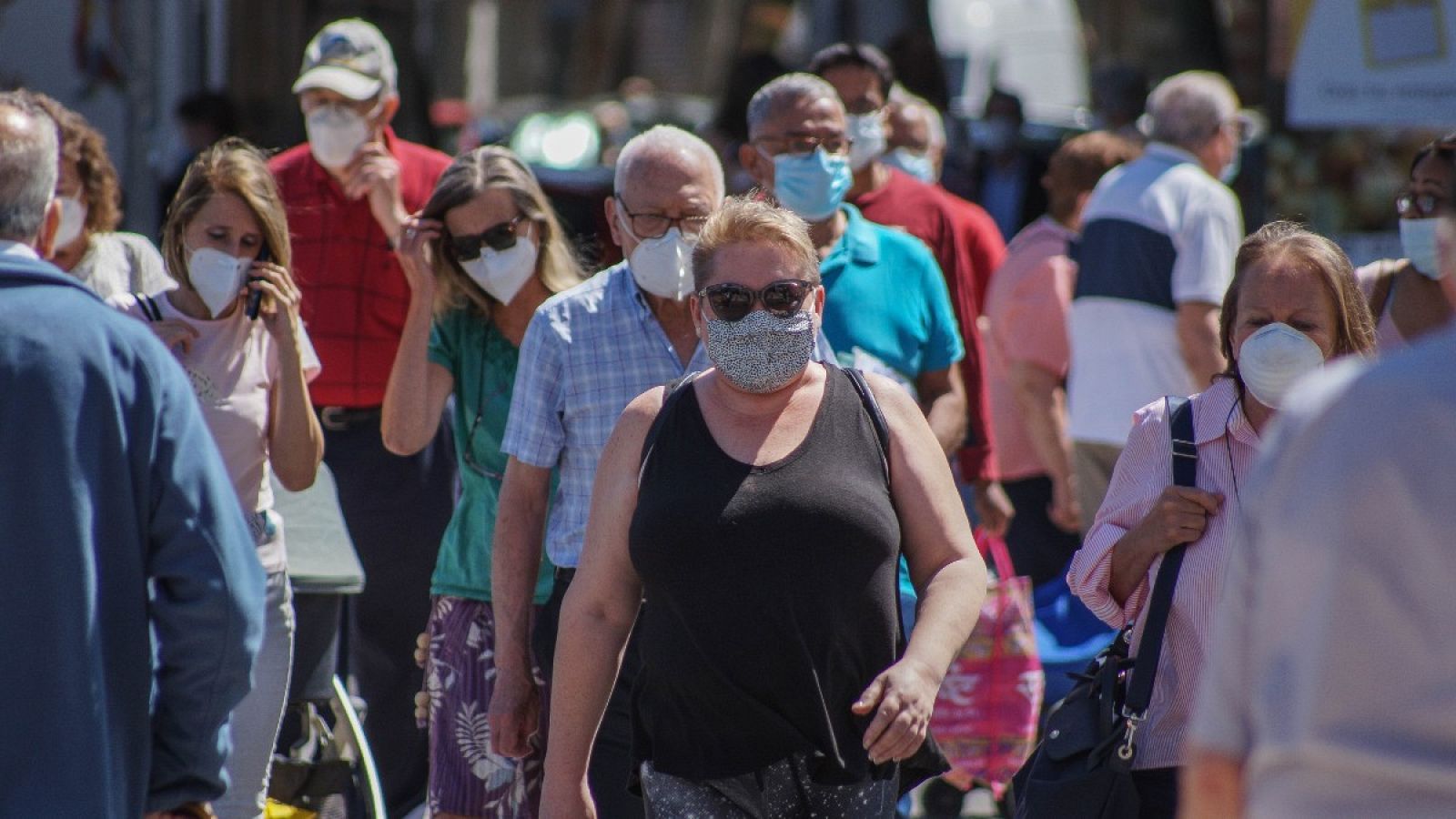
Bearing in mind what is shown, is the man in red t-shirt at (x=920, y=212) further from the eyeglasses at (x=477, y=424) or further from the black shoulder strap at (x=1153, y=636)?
the black shoulder strap at (x=1153, y=636)

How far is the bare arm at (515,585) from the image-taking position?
428 centimetres

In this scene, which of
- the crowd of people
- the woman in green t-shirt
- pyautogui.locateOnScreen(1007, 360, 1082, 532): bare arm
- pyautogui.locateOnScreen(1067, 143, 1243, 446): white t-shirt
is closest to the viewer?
the crowd of people

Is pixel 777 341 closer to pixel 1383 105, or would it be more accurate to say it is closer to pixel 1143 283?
pixel 1143 283

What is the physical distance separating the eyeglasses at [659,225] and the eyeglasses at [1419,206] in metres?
1.77

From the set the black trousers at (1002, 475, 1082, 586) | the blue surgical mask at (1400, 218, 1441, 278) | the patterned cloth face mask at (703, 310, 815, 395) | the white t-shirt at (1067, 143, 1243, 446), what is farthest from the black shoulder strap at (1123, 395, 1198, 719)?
the black trousers at (1002, 475, 1082, 586)

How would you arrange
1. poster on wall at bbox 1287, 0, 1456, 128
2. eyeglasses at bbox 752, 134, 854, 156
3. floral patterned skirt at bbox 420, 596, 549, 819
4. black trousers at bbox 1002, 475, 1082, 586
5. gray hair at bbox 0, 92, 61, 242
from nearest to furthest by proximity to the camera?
1. gray hair at bbox 0, 92, 61, 242
2. floral patterned skirt at bbox 420, 596, 549, 819
3. eyeglasses at bbox 752, 134, 854, 156
4. black trousers at bbox 1002, 475, 1082, 586
5. poster on wall at bbox 1287, 0, 1456, 128

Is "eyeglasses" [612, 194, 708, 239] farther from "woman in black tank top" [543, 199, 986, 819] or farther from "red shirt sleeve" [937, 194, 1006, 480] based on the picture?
"red shirt sleeve" [937, 194, 1006, 480]

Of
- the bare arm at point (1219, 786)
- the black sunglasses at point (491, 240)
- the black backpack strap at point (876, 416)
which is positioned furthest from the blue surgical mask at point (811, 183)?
the bare arm at point (1219, 786)

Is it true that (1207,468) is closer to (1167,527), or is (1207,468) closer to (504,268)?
(1167,527)

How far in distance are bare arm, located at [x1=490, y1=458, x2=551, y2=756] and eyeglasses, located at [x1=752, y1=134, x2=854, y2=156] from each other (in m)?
1.32

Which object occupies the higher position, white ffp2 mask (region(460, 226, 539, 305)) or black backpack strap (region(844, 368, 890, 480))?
white ffp2 mask (region(460, 226, 539, 305))

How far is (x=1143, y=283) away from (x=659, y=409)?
343cm

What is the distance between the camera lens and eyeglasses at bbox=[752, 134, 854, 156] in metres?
5.17

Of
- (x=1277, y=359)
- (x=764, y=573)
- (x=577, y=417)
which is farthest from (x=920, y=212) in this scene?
(x=764, y=573)
